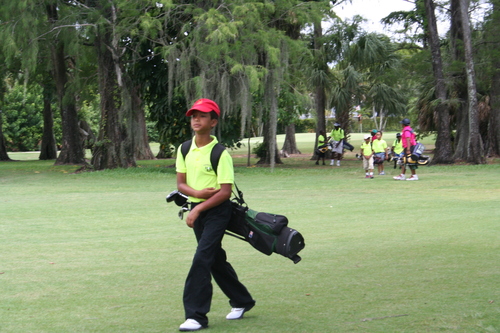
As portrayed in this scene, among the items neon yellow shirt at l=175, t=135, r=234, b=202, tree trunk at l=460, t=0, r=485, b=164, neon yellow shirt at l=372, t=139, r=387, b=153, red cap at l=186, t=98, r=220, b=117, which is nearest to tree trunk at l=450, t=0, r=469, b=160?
tree trunk at l=460, t=0, r=485, b=164

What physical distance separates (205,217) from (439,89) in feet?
86.0

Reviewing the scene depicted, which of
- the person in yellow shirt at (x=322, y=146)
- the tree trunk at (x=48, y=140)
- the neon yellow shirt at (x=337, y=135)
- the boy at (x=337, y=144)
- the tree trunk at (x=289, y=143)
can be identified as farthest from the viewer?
the tree trunk at (x=289, y=143)

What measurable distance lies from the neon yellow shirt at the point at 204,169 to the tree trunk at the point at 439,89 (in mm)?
25352

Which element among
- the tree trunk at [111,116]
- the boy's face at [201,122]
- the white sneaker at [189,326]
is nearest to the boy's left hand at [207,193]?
the boy's face at [201,122]

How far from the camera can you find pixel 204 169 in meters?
5.58

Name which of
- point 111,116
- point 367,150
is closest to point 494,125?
point 367,150

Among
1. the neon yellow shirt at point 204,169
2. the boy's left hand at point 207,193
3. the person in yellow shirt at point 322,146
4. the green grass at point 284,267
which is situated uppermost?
the neon yellow shirt at point 204,169

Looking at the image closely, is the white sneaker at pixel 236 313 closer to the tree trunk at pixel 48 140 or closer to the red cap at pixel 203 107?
the red cap at pixel 203 107

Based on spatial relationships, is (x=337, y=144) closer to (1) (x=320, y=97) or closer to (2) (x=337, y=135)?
(2) (x=337, y=135)

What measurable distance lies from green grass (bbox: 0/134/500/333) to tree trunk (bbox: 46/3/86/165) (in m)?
16.5

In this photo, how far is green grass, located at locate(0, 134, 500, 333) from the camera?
19.0ft

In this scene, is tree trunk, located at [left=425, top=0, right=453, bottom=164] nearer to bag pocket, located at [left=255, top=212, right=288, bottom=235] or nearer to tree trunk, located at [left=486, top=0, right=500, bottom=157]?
tree trunk, located at [left=486, top=0, right=500, bottom=157]

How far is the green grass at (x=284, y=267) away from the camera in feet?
19.0

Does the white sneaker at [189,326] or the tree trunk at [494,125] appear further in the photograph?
the tree trunk at [494,125]
